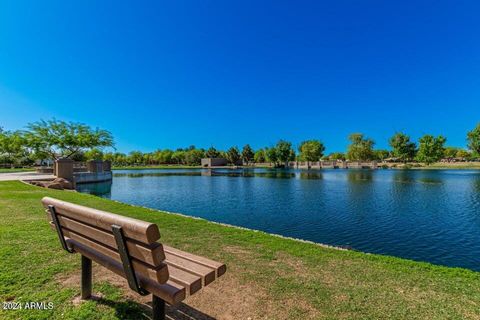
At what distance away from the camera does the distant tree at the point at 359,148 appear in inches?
3553

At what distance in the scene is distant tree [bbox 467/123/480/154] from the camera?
6219cm

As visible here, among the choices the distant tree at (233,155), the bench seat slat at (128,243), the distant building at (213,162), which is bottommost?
the bench seat slat at (128,243)

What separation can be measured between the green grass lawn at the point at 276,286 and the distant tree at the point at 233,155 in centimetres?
10348

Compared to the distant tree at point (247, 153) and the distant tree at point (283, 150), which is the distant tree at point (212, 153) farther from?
the distant tree at point (283, 150)

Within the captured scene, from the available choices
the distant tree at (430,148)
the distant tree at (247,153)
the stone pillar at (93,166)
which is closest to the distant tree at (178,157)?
the distant tree at (247,153)

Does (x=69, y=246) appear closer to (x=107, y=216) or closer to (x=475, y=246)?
(x=107, y=216)

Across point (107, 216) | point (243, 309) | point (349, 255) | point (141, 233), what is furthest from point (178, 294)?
point (349, 255)

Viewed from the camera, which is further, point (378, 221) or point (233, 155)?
point (233, 155)

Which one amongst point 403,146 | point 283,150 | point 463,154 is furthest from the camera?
point 463,154

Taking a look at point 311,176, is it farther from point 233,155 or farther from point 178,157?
point 178,157

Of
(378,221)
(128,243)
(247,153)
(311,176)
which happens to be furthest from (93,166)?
(247,153)

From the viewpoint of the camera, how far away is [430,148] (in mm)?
76875

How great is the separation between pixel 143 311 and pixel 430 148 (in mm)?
94465

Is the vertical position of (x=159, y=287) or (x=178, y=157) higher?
(x=178, y=157)
